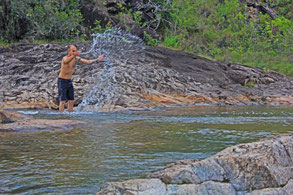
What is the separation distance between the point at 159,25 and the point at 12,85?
38.0 feet

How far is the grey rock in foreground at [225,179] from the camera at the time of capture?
2.99 m

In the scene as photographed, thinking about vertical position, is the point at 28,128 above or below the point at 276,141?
below

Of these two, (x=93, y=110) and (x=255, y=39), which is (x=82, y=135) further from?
(x=255, y=39)

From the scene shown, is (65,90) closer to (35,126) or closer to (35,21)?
(35,126)

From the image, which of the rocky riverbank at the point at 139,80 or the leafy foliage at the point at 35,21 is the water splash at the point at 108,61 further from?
the leafy foliage at the point at 35,21

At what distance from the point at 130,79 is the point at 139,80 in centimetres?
36

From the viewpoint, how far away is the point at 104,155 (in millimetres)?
5086

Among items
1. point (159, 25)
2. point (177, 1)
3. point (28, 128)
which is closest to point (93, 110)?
point (28, 128)

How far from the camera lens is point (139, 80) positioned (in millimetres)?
13383

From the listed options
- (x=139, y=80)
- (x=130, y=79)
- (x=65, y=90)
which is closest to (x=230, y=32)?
(x=139, y=80)

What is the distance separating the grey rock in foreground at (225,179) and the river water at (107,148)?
0.71m

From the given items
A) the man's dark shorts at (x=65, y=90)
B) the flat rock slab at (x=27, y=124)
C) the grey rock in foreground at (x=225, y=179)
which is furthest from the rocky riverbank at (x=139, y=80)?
the grey rock in foreground at (x=225, y=179)

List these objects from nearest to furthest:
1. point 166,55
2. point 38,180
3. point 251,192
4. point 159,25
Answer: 1. point 251,192
2. point 38,180
3. point 166,55
4. point 159,25

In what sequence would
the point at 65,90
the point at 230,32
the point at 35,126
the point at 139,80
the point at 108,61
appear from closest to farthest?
the point at 35,126, the point at 65,90, the point at 139,80, the point at 108,61, the point at 230,32
